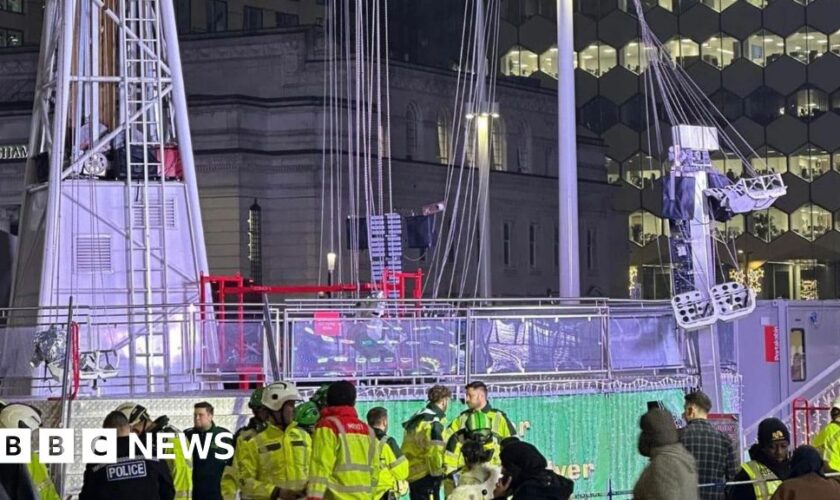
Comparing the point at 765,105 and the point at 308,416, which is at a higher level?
the point at 765,105

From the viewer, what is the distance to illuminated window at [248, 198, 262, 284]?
230ft

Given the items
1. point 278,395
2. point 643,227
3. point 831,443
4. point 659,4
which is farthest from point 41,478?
point 659,4

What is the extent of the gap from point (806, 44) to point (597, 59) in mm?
10100

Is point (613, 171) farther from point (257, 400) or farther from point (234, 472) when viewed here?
point (257, 400)

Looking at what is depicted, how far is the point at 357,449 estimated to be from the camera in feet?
43.8

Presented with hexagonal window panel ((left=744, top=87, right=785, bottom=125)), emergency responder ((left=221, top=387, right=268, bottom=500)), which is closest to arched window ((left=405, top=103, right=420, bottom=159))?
hexagonal window panel ((left=744, top=87, right=785, bottom=125))

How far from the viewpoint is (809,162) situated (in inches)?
3575

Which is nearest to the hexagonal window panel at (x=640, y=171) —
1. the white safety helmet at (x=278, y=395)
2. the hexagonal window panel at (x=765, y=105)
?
the hexagonal window panel at (x=765, y=105)

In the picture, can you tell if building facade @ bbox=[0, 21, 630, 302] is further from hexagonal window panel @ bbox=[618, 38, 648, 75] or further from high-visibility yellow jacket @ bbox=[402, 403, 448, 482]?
high-visibility yellow jacket @ bbox=[402, 403, 448, 482]

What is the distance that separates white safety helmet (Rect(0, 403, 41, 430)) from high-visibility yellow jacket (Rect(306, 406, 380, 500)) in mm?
2163

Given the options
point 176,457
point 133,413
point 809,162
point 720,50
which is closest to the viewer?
point 133,413

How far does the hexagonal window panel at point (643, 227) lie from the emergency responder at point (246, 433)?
7939cm

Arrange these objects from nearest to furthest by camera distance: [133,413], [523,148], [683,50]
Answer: [133,413], [523,148], [683,50]

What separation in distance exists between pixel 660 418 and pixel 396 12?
71672 millimetres
